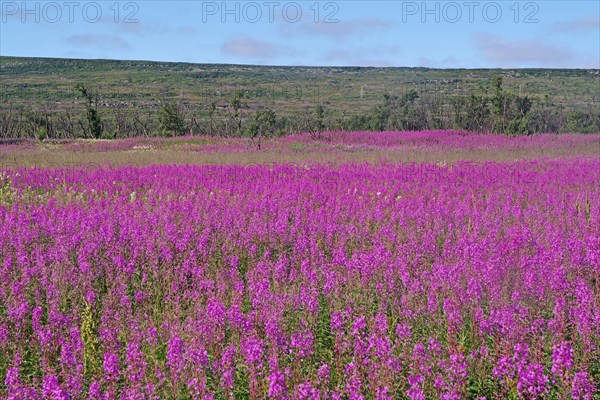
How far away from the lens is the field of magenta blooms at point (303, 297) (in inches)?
132

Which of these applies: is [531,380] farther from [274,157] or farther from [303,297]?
[274,157]

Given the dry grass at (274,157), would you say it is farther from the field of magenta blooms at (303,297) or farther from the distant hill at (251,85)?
the distant hill at (251,85)

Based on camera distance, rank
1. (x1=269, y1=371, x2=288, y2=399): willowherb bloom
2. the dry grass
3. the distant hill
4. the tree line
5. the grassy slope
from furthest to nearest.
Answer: the grassy slope < the distant hill < the tree line < the dry grass < (x1=269, y1=371, x2=288, y2=399): willowherb bloom

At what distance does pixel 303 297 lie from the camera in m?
4.65

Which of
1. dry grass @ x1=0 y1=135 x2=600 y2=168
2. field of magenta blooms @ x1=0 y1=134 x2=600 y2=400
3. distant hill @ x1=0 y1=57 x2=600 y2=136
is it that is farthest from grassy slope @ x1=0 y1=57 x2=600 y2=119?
field of magenta blooms @ x1=0 y1=134 x2=600 y2=400

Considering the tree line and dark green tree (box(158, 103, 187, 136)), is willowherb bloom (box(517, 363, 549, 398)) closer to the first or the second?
the tree line

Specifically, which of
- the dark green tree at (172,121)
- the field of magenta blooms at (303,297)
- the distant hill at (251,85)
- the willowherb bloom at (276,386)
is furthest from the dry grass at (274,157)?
the distant hill at (251,85)

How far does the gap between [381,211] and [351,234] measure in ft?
5.64

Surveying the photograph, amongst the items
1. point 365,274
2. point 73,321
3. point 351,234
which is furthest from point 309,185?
point 73,321

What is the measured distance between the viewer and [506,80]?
128500 millimetres

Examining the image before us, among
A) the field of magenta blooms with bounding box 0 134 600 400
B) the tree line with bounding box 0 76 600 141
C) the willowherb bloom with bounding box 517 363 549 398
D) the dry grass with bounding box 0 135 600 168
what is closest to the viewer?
the willowherb bloom with bounding box 517 363 549 398

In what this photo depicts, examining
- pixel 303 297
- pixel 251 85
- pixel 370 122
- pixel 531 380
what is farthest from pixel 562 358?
pixel 251 85

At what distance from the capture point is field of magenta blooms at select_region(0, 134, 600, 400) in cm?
336

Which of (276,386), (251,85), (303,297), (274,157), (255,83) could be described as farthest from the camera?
(255,83)
